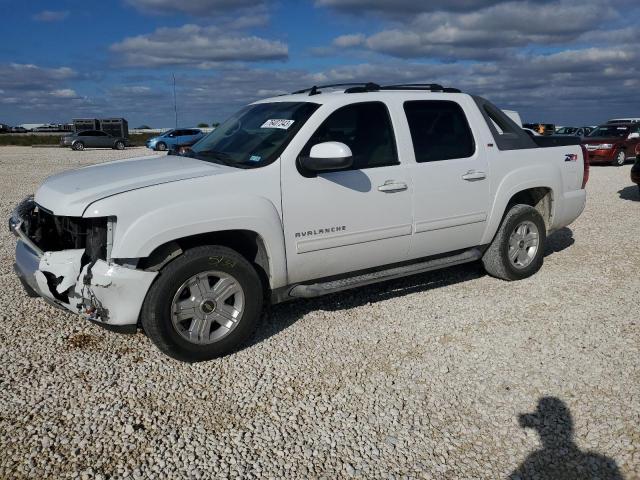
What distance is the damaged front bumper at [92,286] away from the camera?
3559 mm

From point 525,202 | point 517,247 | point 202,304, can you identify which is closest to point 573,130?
point 525,202

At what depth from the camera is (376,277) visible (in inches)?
182

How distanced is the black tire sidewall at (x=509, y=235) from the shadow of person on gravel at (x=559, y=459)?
251 cm

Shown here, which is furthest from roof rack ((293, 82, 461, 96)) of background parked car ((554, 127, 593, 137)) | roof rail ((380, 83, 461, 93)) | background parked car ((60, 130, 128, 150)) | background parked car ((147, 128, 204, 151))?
background parked car ((60, 130, 128, 150))

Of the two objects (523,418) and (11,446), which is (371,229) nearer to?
(523,418)

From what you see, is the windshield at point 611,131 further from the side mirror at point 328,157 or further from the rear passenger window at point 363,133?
the side mirror at point 328,157

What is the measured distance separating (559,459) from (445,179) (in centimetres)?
260

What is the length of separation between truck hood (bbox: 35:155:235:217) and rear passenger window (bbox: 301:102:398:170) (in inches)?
34.4

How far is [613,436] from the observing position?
10.2 feet

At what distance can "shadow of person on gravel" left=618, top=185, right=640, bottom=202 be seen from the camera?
11.7 metres

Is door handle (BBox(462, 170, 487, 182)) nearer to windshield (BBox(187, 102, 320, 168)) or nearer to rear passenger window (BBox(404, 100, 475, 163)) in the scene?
rear passenger window (BBox(404, 100, 475, 163))

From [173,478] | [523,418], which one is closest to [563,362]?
[523,418]

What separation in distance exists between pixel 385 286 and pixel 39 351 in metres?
3.19

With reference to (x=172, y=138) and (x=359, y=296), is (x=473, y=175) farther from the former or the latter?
(x=172, y=138)
